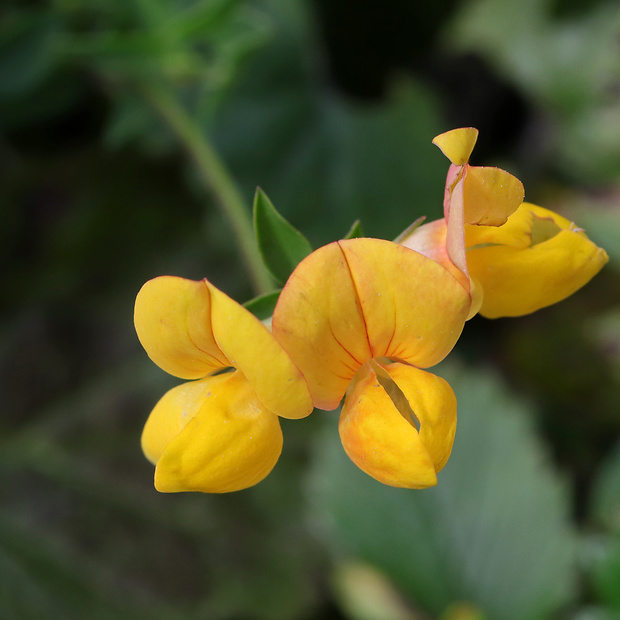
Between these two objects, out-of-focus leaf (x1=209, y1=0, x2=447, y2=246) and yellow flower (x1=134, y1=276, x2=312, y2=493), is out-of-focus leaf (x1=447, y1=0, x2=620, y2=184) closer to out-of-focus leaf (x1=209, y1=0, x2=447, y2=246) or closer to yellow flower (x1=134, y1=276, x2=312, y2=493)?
out-of-focus leaf (x1=209, y1=0, x2=447, y2=246)

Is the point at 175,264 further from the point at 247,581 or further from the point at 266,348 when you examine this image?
the point at 266,348

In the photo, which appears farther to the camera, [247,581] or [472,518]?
[247,581]

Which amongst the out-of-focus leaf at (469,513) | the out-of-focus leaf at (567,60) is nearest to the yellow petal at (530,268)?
the out-of-focus leaf at (469,513)

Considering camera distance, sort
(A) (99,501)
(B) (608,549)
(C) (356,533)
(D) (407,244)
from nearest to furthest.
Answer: (D) (407,244) → (B) (608,549) → (C) (356,533) → (A) (99,501)

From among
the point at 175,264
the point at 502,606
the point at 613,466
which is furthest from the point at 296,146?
the point at 502,606

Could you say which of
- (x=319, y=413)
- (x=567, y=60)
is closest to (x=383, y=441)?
(x=319, y=413)

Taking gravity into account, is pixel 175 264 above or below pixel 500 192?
below

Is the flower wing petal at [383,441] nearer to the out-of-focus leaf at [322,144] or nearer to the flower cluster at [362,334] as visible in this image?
the flower cluster at [362,334]

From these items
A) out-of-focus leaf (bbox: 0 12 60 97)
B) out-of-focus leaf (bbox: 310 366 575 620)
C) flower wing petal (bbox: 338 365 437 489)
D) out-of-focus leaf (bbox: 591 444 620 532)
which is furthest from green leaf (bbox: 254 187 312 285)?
out-of-focus leaf (bbox: 591 444 620 532)

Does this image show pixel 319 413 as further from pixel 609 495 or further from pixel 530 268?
pixel 530 268
